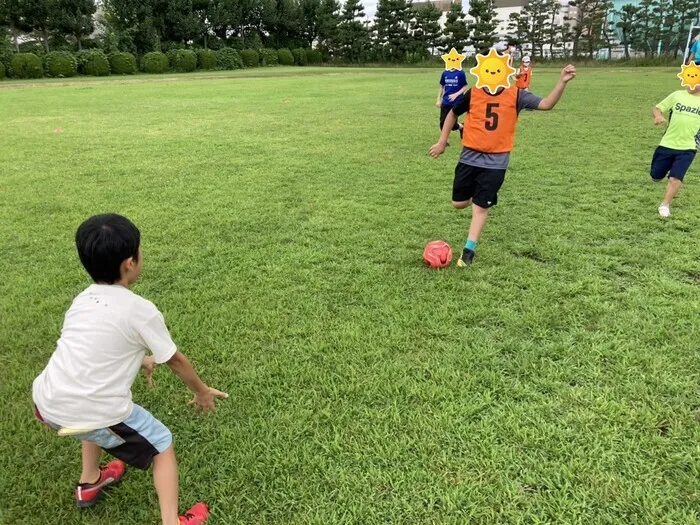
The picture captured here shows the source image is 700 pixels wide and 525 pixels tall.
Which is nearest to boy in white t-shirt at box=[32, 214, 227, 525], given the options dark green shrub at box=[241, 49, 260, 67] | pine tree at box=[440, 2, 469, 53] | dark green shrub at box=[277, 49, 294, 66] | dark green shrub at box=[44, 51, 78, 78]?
dark green shrub at box=[44, 51, 78, 78]

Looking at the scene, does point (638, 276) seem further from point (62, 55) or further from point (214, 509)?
point (62, 55)

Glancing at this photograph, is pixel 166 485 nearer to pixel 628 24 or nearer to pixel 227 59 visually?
pixel 227 59

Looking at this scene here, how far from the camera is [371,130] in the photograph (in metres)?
9.99

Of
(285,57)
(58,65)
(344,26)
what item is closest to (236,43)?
(285,57)

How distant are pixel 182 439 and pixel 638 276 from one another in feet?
10.5

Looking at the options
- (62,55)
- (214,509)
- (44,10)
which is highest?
(44,10)

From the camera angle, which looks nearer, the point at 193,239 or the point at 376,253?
the point at 376,253

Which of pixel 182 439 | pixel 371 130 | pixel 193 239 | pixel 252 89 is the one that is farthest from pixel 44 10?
pixel 182 439

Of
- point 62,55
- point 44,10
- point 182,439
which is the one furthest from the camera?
point 44,10

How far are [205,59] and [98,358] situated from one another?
135ft

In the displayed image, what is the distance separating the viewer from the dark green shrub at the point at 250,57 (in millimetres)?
41406

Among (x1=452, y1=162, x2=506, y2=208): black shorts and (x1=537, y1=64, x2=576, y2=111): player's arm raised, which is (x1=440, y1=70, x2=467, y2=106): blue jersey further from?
(x1=537, y1=64, x2=576, y2=111): player's arm raised

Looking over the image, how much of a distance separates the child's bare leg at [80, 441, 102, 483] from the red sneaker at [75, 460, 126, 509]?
0.8 inches

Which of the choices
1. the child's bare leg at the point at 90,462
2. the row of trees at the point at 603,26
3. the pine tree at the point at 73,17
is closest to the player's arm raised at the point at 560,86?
the child's bare leg at the point at 90,462
